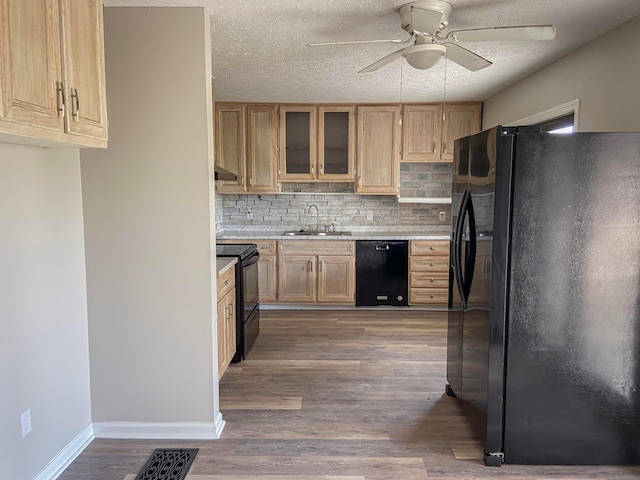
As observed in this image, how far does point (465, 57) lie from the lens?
103 inches

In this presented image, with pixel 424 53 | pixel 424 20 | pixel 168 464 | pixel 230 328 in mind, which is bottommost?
pixel 168 464

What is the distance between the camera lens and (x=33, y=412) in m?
2.09

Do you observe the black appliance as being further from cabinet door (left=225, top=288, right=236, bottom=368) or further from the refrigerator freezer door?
the refrigerator freezer door

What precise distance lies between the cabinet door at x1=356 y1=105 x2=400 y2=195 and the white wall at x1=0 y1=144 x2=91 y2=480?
3.46m

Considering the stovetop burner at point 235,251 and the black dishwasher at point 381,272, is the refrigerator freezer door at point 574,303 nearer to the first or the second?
the stovetop burner at point 235,251

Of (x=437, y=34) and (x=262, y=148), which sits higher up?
(x=437, y=34)

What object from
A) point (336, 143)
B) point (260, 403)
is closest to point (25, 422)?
point (260, 403)

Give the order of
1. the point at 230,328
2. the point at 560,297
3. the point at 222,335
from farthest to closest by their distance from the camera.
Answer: the point at 230,328 → the point at 222,335 → the point at 560,297

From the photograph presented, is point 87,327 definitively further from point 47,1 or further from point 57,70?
point 47,1

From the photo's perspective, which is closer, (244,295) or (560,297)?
(560,297)

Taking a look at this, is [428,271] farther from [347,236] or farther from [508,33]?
[508,33]

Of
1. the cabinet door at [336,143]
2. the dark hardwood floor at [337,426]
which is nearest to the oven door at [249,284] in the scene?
the dark hardwood floor at [337,426]

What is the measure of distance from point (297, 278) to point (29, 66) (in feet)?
12.8

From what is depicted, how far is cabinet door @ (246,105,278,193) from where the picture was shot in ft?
17.5
